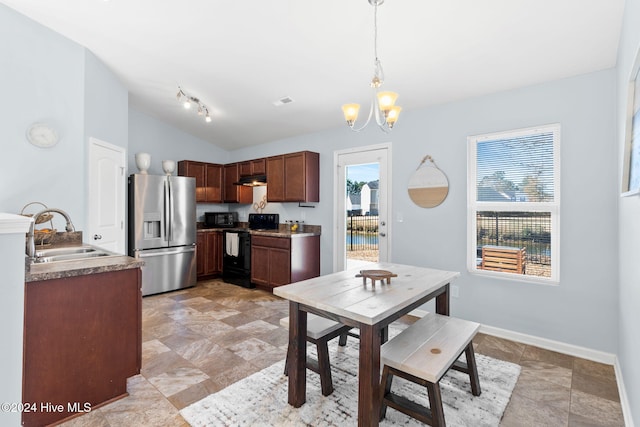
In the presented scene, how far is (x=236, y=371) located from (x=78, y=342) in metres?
1.11

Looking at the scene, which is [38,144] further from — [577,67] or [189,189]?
[577,67]

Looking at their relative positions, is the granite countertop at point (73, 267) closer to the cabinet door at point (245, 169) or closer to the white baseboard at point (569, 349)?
the white baseboard at point (569, 349)

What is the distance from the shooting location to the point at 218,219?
5941mm

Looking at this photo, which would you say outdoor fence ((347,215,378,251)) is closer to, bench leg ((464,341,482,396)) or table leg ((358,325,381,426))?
bench leg ((464,341,482,396))

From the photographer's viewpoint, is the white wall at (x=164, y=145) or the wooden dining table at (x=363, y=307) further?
the white wall at (x=164, y=145)

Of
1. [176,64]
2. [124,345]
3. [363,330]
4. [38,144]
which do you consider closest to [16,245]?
[124,345]

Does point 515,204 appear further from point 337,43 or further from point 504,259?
point 337,43

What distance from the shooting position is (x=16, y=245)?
139 cm

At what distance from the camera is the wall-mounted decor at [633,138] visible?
1469 mm

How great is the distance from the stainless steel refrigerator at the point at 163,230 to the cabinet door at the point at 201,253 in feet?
1.15

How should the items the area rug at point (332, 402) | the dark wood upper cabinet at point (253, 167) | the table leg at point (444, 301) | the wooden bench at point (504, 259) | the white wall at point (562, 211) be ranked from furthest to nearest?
the dark wood upper cabinet at point (253, 167) < the wooden bench at point (504, 259) < the white wall at point (562, 211) < the table leg at point (444, 301) < the area rug at point (332, 402)

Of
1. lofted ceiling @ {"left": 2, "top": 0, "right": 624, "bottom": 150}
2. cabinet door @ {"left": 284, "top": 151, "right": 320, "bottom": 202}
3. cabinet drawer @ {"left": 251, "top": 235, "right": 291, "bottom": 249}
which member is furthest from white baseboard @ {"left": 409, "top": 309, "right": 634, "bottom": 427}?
cabinet door @ {"left": 284, "top": 151, "right": 320, "bottom": 202}

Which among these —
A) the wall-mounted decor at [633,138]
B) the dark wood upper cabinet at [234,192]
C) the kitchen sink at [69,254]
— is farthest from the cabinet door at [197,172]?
the wall-mounted decor at [633,138]

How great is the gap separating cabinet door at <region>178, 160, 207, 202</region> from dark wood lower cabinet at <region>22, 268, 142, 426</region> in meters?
3.78
